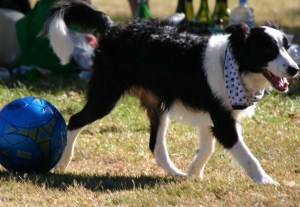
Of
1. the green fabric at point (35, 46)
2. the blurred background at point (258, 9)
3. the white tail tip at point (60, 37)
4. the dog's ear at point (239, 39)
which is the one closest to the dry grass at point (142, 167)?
the green fabric at point (35, 46)

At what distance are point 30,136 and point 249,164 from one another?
1.58 m

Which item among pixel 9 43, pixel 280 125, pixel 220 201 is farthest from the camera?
pixel 9 43

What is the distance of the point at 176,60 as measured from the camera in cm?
600

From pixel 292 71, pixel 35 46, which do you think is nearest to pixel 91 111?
pixel 292 71

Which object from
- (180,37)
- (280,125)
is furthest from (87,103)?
(280,125)

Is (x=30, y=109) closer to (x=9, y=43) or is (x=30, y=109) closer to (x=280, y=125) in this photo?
(x=280, y=125)

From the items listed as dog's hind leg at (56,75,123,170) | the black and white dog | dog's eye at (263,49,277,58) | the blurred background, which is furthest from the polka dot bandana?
the blurred background

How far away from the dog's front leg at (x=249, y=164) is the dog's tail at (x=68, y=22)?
4.62 ft

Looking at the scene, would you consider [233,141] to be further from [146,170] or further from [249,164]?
[146,170]

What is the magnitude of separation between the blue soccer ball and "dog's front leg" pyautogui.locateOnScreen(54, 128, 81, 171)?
0.19 metres

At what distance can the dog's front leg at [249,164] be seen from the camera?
5.61 meters

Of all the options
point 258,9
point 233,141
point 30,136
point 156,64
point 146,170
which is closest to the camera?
point 233,141

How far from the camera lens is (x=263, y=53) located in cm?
567

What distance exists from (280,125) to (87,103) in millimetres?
2378
